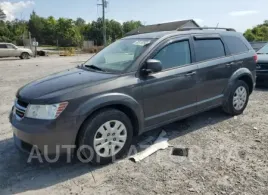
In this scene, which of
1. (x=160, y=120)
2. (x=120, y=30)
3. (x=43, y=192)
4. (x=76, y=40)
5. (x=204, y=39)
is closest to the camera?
(x=43, y=192)

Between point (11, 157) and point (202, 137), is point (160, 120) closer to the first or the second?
point (202, 137)

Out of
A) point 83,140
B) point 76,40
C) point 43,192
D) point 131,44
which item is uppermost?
point 76,40

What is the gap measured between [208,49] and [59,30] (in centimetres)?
5406

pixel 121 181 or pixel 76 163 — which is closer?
pixel 121 181

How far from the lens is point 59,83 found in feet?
11.4

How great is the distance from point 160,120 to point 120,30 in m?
67.7

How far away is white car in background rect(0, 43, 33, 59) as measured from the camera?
22203 mm

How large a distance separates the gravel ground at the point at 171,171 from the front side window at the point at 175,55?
122 cm

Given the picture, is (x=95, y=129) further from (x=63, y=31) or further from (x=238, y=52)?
(x=63, y=31)

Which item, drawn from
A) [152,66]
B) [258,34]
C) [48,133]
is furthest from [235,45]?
[258,34]

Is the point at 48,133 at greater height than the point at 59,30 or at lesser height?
lesser

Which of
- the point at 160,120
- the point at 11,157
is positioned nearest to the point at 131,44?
the point at 160,120

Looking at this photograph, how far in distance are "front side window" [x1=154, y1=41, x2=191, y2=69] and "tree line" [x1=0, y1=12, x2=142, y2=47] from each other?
140 feet

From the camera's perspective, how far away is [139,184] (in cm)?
301
